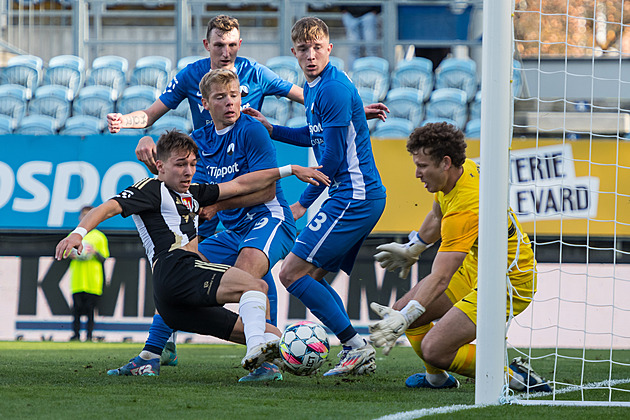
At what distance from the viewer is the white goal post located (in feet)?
12.2

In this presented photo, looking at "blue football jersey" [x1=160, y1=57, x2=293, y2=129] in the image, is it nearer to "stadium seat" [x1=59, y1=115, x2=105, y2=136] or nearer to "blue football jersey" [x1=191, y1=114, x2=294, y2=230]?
"blue football jersey" [x1=191, y1=114, x2=294, y2=230]

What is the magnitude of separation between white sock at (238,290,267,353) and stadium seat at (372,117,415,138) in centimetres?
632

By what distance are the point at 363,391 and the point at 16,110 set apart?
29.3 ft

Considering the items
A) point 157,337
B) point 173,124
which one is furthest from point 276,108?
point 157,337

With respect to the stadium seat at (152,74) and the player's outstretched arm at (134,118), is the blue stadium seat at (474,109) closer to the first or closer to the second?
the stadium seat at (152,74)

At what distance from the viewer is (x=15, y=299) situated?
9633mm

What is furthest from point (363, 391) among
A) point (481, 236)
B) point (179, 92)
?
point (179, 92)

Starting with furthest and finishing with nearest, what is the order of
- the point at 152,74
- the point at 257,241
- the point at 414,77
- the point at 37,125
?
the point at 152,74
the point at 414,77
the point at 37,125
the point at 257,241

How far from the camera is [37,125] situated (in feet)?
36.4

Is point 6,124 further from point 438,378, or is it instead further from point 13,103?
point 438,378

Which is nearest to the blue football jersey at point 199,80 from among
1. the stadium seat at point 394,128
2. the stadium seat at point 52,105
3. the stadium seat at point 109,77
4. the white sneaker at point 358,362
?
the white sneaker at point 358,362

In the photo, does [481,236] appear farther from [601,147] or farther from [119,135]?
[119,135]

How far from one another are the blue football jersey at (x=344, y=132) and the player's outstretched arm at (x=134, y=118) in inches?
44.9

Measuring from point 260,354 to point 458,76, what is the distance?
27.3 ft
